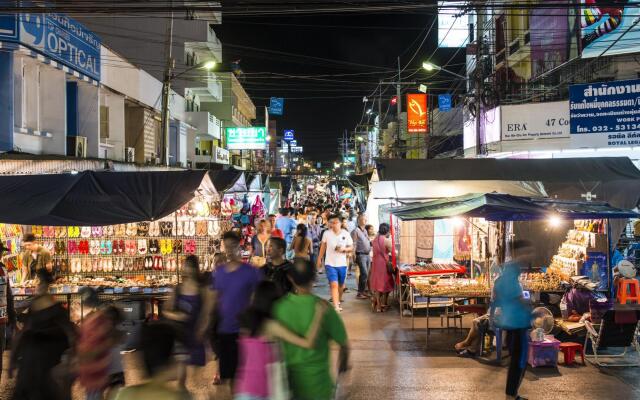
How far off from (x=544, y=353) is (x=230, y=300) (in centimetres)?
484

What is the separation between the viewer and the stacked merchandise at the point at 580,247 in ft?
39.6

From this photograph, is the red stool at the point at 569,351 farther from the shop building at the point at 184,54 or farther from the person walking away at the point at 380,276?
the shop building at the point at 184,54

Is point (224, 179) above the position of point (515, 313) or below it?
above

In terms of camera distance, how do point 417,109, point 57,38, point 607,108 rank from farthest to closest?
1. point 417,109
2. point 607,108
3. point 57,38

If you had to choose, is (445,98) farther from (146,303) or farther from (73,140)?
(146,303)

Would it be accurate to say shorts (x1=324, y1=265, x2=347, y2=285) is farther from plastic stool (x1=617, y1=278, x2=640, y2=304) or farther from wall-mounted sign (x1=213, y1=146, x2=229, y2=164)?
wall-mounted sign (x1=213, y1=146, x2=229, y2=164)

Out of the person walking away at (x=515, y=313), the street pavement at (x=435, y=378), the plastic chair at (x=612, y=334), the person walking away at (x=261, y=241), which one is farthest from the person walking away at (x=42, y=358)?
the plastic chair at (x=612, y=334)

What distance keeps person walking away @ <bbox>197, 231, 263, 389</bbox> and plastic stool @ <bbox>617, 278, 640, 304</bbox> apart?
23.2 ft

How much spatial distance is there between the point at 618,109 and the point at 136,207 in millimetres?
13813

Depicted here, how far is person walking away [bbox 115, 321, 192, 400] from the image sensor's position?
3785 millimetres

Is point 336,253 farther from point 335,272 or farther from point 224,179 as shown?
point 224,179

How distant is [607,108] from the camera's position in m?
18.4

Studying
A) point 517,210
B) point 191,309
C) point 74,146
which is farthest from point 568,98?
point 191,309

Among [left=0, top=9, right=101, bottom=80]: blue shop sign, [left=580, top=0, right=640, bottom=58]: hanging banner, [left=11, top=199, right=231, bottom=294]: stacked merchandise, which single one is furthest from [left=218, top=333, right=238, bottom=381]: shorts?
[left=580, top=0, right=640, bottom=58]: hanging banner
